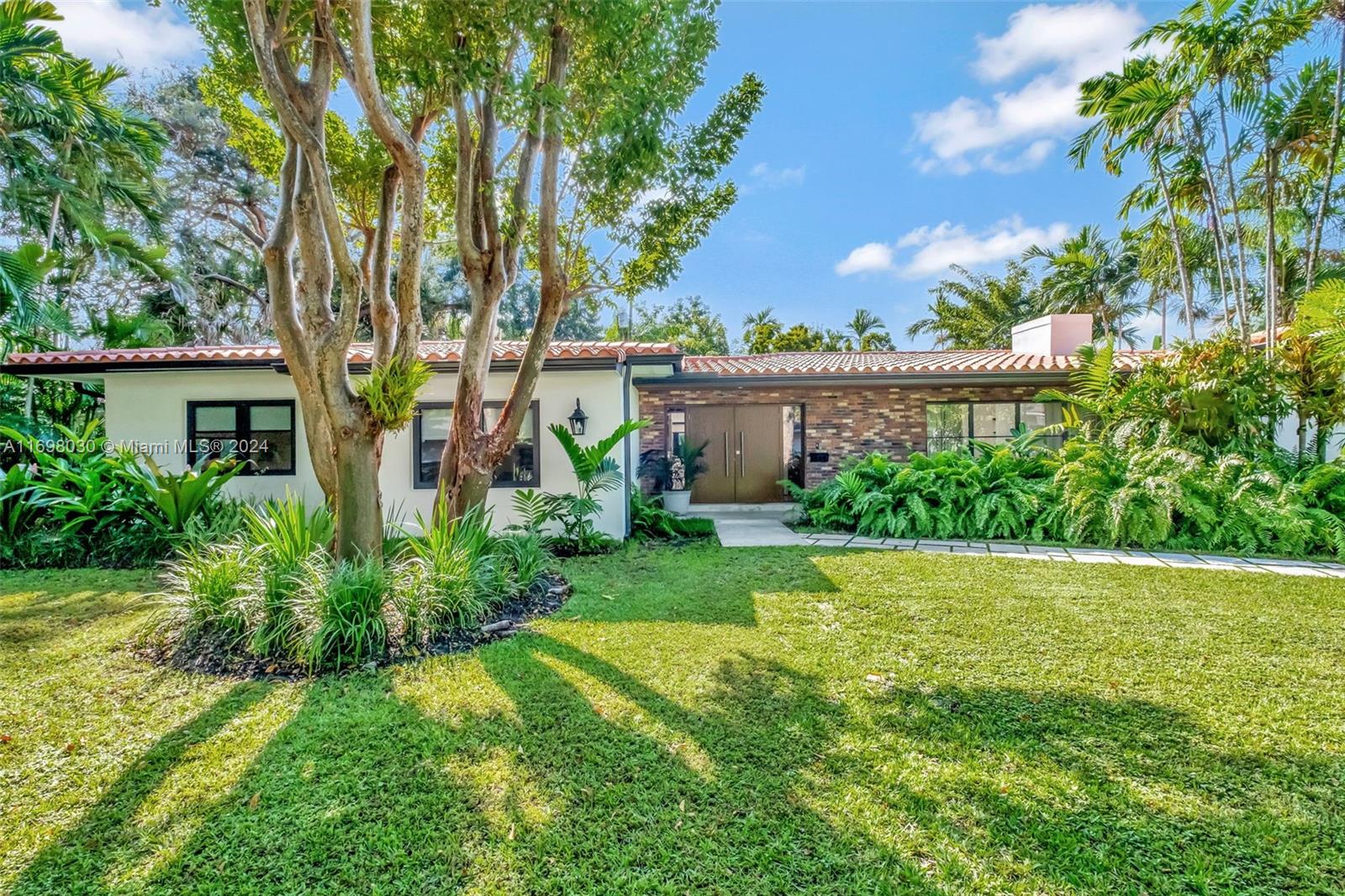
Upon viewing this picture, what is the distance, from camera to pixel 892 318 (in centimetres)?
2764

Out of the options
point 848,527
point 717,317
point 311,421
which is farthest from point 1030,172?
point 717,317

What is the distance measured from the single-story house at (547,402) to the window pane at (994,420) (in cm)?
2

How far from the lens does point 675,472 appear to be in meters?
11.4

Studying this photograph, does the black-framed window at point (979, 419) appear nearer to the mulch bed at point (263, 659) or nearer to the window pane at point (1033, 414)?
the window pane at point (1033, 414)

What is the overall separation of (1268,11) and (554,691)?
11.8 m

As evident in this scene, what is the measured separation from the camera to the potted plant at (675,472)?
10.6 metres

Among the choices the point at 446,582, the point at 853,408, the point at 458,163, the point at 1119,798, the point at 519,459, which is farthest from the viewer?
the point at 853,408

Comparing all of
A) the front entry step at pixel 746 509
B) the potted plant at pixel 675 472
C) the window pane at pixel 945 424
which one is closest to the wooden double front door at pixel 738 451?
the front entry step at pixel 746 509

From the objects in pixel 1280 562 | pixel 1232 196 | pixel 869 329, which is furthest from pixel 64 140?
pixel 869 329

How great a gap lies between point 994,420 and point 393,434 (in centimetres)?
1049

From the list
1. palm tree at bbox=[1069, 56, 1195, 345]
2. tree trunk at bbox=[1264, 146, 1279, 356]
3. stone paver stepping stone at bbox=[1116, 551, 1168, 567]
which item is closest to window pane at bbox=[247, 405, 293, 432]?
stone paver stepping stone at bbox=[1116, 551, 1168, 567]

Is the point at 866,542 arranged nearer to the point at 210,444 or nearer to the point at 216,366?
the point at 216,366

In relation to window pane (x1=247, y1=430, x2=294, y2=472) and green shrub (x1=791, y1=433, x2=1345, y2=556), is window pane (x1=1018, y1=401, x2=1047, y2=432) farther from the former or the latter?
window pane (x1=247, y1=430, x2=294, y2=472)

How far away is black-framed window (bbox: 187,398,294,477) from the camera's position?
882 cm
